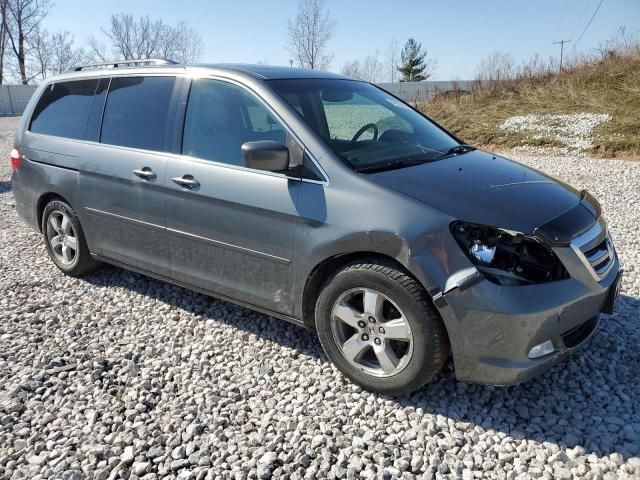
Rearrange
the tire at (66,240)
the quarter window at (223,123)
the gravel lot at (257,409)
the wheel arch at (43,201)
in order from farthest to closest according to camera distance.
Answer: the wheel arch at (43,201), the tire at (66,240), the quarter window at (223,123), the gravel lot at (257,409)

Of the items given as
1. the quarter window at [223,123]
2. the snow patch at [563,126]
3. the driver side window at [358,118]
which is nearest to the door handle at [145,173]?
the quarter window at [223,123]

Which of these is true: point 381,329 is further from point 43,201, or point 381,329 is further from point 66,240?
point 43,201

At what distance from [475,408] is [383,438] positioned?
0.61 metres

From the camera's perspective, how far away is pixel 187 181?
3539 mm

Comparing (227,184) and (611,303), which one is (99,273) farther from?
(611,303)

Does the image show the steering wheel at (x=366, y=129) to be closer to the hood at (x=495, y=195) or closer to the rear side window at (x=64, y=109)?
the hood at (x=495, y=195)

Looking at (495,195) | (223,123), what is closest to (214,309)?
(223,123)

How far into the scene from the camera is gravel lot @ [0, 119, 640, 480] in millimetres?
2521

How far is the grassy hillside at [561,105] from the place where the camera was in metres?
14.3

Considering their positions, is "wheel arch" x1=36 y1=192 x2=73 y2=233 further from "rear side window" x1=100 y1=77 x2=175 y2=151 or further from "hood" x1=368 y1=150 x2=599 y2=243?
"hood" x1=368 y1=150 x2=599 y2=243

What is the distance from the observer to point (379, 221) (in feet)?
9.17

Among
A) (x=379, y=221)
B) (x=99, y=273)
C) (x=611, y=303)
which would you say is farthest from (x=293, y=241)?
(x=99, y=273)

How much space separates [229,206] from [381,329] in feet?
4.16

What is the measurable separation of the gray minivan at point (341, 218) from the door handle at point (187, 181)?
2 cm
